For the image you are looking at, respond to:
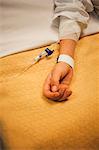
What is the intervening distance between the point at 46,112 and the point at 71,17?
361 millimetres

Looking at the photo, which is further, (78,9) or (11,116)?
(78,9)

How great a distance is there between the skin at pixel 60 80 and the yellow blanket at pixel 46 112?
0.06 feet

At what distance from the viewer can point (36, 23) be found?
1.05 m

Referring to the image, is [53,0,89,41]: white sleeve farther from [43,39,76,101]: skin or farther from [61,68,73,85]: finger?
[61,68,73,85]: finger

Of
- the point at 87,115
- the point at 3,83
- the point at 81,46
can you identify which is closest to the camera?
the point at 87,115

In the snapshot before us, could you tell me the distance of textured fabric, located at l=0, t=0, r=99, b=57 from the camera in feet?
3.14

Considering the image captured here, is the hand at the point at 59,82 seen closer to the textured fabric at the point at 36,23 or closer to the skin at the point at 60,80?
the skin at the point at 60,80

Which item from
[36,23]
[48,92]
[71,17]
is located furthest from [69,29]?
[48,92]

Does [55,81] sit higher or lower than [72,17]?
lower

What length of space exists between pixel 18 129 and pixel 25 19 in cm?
47

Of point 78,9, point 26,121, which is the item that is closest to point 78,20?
point 78,9

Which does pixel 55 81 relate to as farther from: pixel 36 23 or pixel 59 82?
pixel 36 23

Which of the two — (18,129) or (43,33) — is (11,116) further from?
(43,33)

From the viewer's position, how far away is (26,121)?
30.7 inches
